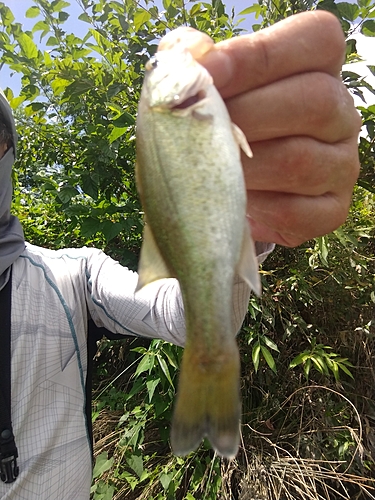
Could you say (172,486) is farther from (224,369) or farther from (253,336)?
(224,369)

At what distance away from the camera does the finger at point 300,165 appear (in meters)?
1.06

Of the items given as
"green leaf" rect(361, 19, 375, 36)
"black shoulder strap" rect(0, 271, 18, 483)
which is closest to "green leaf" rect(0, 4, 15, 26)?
"black shoulder strap" rect(0, 271, 18, 483)

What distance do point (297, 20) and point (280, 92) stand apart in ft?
0.57

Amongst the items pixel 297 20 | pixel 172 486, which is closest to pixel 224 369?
pixel 297 20

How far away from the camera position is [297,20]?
1.01m

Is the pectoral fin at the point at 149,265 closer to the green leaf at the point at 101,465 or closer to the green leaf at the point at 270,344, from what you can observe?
the green leaf at the point at 270,344

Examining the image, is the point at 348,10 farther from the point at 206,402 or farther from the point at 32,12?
the point at 206,402

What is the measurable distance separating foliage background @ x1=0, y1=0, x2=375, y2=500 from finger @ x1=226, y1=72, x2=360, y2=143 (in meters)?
1.28

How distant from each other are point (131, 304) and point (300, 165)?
3.34 feet

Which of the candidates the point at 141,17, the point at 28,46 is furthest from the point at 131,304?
the point at 28,46

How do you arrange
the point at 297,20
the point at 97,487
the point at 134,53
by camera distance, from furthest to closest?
the point at 97,487, the point at 134,53, the point at 297,20

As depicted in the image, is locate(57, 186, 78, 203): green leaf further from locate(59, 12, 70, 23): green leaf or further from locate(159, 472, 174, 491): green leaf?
locate(159, 472, 174, 491): green leaf

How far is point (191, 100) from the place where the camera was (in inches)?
34.5

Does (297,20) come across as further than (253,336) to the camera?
No
